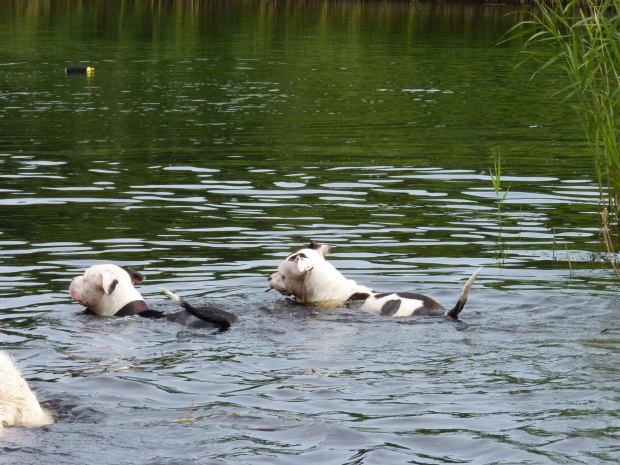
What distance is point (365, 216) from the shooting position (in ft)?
45.9

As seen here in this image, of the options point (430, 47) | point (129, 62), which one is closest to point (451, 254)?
point (129, 62)

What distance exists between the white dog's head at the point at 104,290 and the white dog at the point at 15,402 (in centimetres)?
328

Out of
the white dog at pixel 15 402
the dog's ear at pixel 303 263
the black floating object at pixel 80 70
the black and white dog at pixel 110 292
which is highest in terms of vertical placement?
the white dog at pixel 15 402

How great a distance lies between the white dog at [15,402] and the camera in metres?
6.00

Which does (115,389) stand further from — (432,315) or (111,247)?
(111,247)

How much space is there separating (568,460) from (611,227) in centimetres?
757

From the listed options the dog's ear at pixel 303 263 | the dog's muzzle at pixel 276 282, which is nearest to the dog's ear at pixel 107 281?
the dog's muzzle at pixel 276 282

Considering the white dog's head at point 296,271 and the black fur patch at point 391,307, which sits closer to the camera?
the black fur patch at point 391,307

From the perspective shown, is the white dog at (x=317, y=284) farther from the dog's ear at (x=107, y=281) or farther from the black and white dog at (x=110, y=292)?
the dog's ear at (x=107, y=281)

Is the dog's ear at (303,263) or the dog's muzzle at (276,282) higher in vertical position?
the dog's ear at (303,263)

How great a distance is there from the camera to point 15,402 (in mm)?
6059

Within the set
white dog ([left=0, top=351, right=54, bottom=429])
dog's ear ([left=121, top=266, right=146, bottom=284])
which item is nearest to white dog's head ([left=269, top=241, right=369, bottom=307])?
dog's ear ([left=121, top=266, right=146, bottom=284])

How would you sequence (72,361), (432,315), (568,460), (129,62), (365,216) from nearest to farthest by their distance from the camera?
(568,460) < (72,361) < (432,315) < (365,216) < (129,62)

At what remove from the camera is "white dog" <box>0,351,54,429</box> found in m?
6.00
